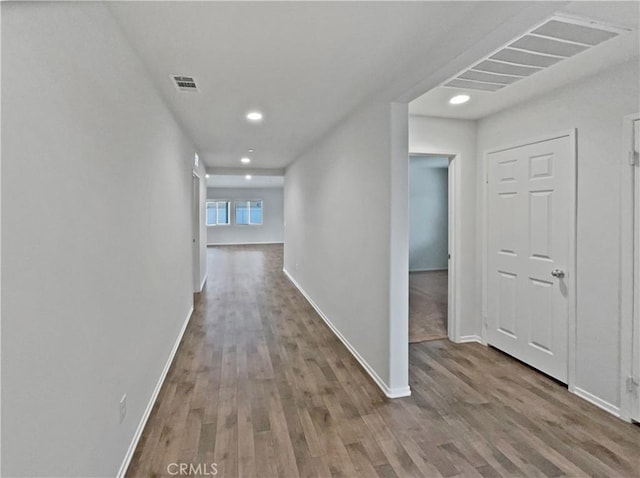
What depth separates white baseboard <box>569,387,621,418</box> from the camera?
2.30m

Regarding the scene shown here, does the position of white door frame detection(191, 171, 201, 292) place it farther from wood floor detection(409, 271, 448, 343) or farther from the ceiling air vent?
wood floor detection(409, 271, 448, 343)

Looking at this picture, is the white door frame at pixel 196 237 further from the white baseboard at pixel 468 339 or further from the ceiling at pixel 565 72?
the white baseboard at pixel 468 339

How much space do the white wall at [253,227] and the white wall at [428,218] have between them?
7010 millimetres

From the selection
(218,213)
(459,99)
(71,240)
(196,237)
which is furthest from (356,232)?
(218,213)

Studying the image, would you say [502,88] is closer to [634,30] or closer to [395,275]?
[634,30]

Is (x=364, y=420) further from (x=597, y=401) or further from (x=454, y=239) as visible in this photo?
(x=454, y=239)

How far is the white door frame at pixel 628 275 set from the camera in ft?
7.22

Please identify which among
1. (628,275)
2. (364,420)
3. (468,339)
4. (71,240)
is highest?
(71,240)

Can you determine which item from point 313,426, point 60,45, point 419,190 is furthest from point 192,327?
point 419,190

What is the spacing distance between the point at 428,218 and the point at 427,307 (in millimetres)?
3785

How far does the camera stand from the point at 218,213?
1395cm

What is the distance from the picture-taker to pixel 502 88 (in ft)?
8.84

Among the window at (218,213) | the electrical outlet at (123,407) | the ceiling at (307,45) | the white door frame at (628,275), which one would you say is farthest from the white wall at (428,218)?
the window at (218,213)

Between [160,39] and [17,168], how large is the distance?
1.29 metres
